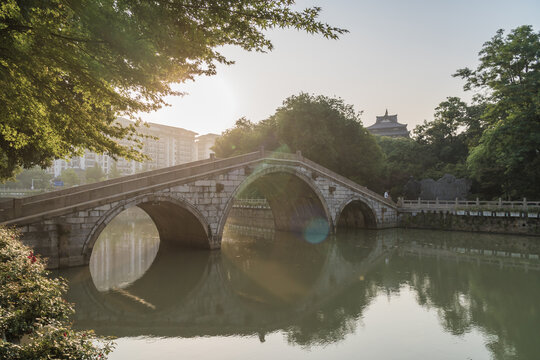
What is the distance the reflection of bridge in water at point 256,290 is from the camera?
842 cm

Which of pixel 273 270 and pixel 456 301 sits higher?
pixel 273 270

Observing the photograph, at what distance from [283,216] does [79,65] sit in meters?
23.3

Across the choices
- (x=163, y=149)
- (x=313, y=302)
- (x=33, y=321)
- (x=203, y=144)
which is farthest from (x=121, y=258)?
(x=203, y=144)

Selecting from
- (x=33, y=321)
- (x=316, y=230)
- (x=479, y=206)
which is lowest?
(x=316, y=230)

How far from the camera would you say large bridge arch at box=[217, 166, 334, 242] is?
21492mm

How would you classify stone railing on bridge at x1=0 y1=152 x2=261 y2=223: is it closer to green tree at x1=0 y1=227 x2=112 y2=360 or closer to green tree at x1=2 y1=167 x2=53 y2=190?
green tree at x1=0 y1=227 x2=112 y2=360

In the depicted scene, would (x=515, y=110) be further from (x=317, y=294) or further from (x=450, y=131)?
(x=317, y=294)

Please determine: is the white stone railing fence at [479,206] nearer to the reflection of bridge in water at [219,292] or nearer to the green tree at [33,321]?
the reflection of bridge in water at [219,292]

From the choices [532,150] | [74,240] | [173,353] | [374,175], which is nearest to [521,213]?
[532,150]

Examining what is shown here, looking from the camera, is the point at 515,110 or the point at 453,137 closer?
the point at 515,110

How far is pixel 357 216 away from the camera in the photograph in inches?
1152

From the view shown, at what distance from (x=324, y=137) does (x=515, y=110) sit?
1385 cm

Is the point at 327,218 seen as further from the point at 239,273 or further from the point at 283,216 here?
the point at 239,273

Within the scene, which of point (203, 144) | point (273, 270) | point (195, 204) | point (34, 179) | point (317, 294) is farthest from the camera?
point (203, 144)
